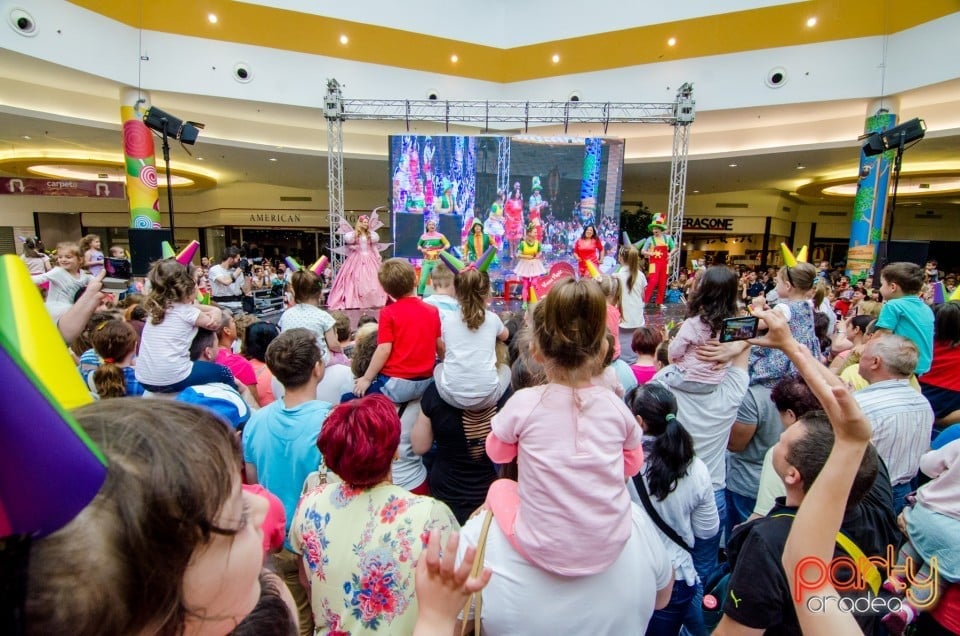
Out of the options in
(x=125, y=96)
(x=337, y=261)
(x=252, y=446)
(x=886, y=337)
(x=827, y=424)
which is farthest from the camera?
(x=337, y=261)

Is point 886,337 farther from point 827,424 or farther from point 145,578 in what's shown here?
point 145,578

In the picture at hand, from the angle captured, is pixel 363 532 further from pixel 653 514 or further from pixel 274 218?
pixel 274 218

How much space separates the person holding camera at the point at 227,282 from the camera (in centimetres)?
816

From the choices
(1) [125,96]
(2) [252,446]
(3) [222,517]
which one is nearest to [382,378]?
(2) [252,446]

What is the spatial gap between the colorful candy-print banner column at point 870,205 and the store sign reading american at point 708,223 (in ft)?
30.8

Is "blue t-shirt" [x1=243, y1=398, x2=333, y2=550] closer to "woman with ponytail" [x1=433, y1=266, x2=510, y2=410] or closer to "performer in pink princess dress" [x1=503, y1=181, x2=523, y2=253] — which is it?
"woman with ponytail" [x1=433, y1=266, x2=510, y2=410]

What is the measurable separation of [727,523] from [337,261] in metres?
11.8

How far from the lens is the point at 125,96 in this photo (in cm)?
1040

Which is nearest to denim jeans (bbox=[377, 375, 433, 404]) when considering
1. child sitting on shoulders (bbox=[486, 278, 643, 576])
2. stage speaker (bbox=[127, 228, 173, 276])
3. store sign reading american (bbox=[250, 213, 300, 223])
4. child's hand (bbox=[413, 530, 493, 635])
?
child sitting on shoulders (bbox=[486, 278, 643, 576])

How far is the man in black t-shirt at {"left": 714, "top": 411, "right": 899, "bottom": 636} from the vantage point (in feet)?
3.32

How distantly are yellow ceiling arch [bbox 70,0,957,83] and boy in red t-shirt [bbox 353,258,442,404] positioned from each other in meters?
11.9

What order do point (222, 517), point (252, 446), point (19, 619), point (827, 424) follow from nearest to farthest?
point (19, 619)
point (222, 517)
point (827, 424)
point (252, 446)

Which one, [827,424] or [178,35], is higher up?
[178,35]

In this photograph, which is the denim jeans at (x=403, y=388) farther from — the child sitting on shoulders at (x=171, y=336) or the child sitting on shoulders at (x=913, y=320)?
the child sitting on shoulders at (x=913, y=320)
